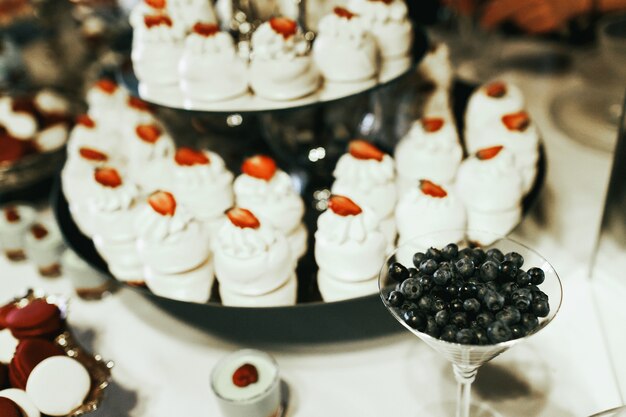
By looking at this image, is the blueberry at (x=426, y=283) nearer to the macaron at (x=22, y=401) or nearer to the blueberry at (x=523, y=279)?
the blueberry at (x=523, y=279)

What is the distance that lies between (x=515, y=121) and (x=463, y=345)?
0.73 meters

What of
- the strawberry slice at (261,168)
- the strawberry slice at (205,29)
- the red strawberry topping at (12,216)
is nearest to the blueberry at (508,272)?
the strawberry slice at (261,168)

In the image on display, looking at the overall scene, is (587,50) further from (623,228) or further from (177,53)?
(177,53)

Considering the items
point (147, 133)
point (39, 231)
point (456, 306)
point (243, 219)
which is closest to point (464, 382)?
point (456, 306)

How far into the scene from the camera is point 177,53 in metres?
1.29

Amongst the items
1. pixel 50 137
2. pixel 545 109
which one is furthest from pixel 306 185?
pixel 545 109

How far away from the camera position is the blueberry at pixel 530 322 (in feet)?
2.46

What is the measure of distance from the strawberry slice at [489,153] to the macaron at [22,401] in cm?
91

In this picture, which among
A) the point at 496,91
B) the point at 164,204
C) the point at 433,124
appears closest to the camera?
the point at 164,204

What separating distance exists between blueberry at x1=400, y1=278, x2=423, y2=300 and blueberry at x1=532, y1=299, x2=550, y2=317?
0.47 feet

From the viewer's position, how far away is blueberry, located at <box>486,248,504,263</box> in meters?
0.84

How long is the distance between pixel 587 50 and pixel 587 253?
3.98ft

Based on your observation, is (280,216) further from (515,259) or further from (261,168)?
(515,259)

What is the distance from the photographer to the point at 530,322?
749 mm
